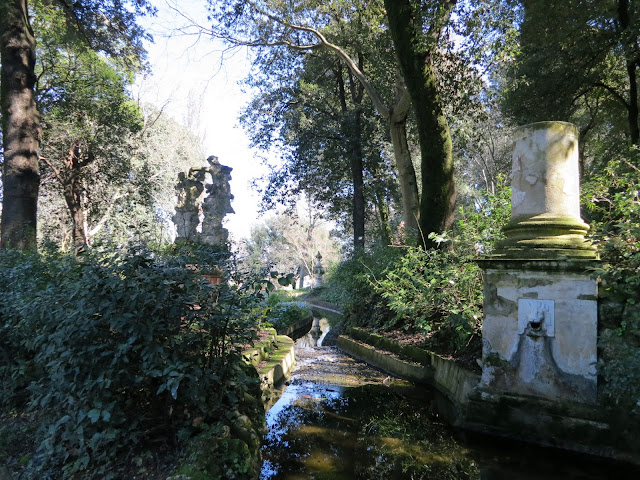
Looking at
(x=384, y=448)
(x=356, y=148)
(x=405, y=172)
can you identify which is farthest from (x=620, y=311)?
(x=356, y=148)

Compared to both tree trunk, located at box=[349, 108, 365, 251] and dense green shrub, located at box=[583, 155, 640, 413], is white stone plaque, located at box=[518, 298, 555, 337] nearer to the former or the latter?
dense green shrub, located at box=[583, 155, 640, 413]

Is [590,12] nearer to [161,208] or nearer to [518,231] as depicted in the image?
[518,231]

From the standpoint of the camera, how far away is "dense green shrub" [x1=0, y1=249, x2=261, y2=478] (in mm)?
2475

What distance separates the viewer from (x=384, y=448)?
3723 millimetres

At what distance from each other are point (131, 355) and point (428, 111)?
6922 mm

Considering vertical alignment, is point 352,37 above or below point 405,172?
above

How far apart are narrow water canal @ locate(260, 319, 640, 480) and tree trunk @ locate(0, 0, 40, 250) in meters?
6.03

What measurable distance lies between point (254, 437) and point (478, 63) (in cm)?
909

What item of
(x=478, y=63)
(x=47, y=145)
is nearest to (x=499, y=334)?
(x=478, y=63)

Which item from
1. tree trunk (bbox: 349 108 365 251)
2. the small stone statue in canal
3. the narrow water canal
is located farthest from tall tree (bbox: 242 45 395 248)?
the narrow water canal

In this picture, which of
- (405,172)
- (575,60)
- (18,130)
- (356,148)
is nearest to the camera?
(18,130)

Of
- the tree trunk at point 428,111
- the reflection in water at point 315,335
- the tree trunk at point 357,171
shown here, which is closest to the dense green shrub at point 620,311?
the tree trunk at point 428,111

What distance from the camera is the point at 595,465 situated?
3451 mm

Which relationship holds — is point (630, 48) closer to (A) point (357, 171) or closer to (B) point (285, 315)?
(A) point (357, 171)
